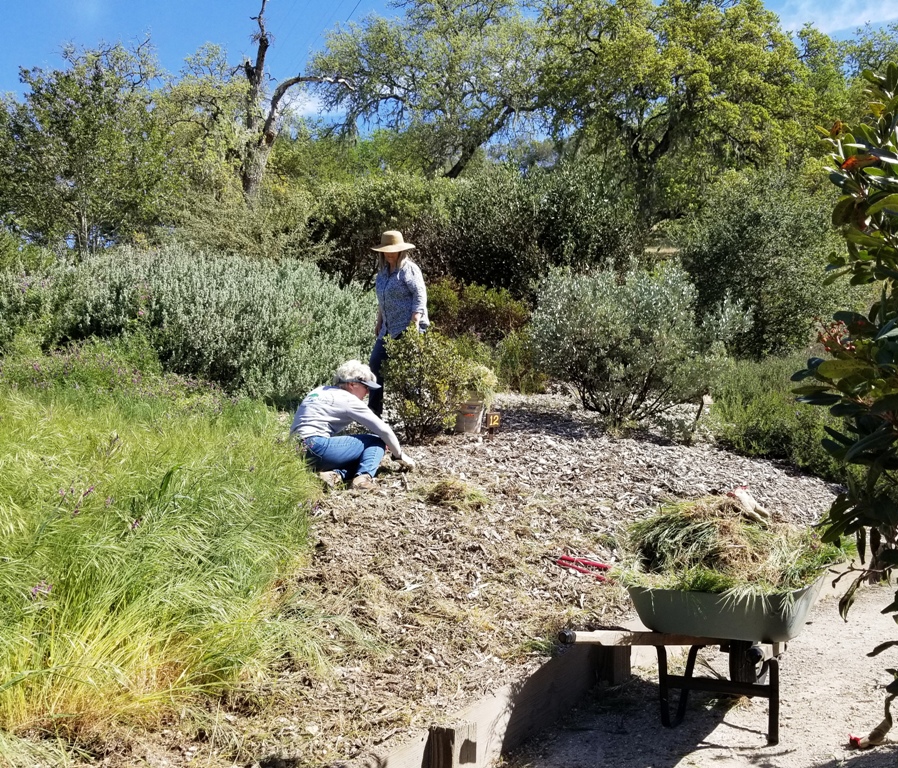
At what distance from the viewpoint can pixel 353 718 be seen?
349 cm

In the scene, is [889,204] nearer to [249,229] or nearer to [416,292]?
[416,292]

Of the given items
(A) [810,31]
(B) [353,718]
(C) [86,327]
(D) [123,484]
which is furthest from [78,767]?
(A) [810,31]

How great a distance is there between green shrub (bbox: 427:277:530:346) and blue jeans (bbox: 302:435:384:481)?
743 cm

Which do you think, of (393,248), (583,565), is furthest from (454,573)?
(393,248)

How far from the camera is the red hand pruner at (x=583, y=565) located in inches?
203

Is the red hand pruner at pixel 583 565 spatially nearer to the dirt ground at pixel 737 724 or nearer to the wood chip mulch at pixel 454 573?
the wood chip mulch at pixel 454 573

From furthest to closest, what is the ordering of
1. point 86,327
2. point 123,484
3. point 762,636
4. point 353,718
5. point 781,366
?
point 781,366 < point 86,327 < point 123,484 < point 762,636 < point 353,718

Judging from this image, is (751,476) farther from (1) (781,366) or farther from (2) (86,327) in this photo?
(2) (86,327)

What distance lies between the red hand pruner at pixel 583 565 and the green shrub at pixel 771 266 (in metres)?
8.56

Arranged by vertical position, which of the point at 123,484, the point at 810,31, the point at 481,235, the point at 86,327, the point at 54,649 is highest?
the point at 810,31

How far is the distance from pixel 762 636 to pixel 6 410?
455 centimetres

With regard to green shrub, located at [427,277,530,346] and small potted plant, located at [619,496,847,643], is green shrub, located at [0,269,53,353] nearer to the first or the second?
green shrub, located at [427,277,530,346]

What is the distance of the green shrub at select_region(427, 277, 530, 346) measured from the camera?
44.4 ft

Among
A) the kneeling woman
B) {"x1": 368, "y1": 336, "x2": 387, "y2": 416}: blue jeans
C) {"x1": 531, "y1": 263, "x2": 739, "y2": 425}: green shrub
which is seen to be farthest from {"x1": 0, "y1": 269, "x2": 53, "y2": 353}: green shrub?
{"x1": 531, "y1": 263, "x2": 739, "y2": 425}: green shrub
